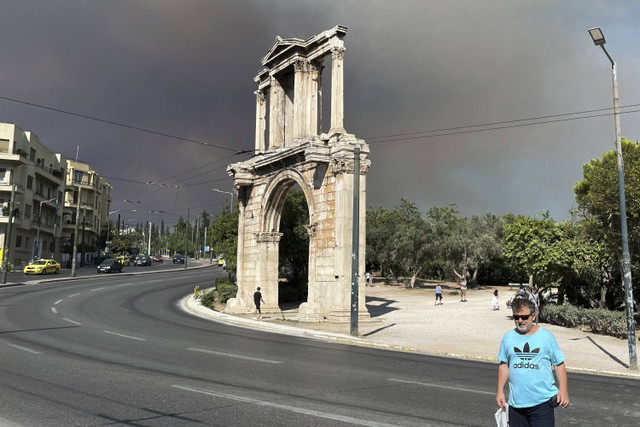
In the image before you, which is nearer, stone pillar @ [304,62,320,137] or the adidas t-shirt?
the adidas t-shirt

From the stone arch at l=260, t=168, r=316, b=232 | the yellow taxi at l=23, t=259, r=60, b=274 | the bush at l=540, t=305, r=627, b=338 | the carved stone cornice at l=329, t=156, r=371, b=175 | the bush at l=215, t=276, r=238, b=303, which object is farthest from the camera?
the yellow taxi at l=23, t=259, r=60, b=274

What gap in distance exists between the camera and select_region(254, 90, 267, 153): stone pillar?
106ft

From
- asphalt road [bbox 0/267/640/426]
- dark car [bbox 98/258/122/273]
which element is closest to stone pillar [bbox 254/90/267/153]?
asphalt road [bbox 0/267/640/426]

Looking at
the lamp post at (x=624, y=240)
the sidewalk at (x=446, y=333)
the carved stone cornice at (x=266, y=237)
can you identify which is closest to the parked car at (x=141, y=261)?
the sidewalk at (x=446, y=333)

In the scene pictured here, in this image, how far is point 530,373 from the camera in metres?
4.42

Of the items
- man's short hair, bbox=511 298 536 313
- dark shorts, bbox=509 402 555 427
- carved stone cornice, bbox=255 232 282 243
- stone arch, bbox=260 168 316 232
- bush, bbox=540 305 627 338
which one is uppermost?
stone arch, bbox=260 168 316 232

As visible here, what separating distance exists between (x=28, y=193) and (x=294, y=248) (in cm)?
4644

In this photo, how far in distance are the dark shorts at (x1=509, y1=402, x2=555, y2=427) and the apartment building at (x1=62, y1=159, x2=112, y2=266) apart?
84031 millimetres

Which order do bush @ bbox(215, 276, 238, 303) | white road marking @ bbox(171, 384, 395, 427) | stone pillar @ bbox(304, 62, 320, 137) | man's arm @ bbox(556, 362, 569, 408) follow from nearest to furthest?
man's arm @ bbox(556, 362, 569, 408), white road marking @ bbox(171, 384, 395, 427), stone pillar @ bbox(304, 62, 320, 137), bush @ bbox(215, 276, 238, 303)

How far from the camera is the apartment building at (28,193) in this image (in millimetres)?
59812

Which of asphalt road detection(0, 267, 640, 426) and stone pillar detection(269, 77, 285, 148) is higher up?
stone pillar detection(269, 77, 285, 148)

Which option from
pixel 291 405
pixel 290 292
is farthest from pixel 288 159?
pixel 291 405

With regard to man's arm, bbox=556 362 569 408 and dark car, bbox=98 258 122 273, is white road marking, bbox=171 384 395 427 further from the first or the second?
dark car, bbox=98 258 122 273

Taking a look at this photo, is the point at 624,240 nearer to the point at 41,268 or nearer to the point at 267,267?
the point at 267,267
